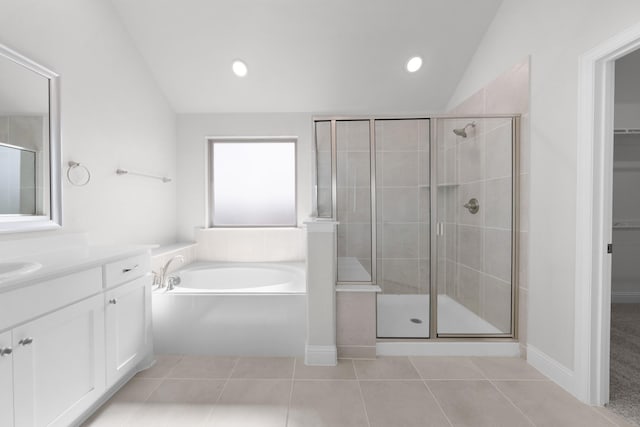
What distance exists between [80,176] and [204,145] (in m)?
1.47

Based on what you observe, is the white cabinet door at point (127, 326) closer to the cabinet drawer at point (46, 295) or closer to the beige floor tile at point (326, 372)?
the cabinet drawer at point (46, 295)

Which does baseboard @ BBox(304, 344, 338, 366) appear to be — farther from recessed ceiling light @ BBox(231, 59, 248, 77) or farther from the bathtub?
recessed ceiling light @ BBox(231, 59, 248, 77)

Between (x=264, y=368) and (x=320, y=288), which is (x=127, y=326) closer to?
(x=264, y=368)

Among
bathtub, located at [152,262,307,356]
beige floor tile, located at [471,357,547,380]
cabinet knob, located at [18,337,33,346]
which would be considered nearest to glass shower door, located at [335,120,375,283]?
bathtub, located at [152,262,307,356]

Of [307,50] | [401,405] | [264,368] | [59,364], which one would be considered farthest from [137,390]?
[307,50]

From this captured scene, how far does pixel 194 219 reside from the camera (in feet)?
11.2

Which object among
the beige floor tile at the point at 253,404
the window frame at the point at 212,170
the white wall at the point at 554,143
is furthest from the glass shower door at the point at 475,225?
the window frame at the point at 212,170

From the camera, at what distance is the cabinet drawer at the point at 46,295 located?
1.12 metres

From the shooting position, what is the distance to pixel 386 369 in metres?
2.04

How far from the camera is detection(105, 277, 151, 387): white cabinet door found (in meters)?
1.65

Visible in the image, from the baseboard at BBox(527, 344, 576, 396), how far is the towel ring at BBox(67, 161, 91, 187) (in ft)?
10.4

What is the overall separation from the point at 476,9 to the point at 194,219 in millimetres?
3266

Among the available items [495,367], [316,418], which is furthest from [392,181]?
[316,418]

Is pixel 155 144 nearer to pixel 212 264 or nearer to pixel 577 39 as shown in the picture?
pixel 212 264
